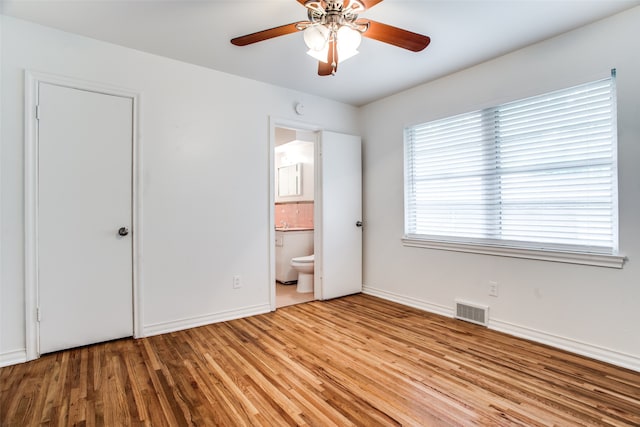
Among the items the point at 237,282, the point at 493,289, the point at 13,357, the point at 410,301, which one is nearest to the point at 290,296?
the point at 237,282

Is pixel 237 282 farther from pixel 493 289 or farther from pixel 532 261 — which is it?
pixel 532 261

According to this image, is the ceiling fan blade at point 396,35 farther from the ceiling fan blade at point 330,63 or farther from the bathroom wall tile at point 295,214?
the bathroom wall tile at point 295,214

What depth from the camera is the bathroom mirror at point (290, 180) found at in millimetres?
5703

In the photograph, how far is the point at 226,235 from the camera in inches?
127

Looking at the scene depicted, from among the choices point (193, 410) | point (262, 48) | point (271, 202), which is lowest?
point (193, 410)

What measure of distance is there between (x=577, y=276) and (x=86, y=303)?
12.4 feet

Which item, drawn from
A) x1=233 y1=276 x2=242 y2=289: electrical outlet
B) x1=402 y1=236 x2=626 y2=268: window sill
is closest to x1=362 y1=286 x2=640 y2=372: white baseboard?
x1=402 y1=236 x2=626 y2=268: window sill

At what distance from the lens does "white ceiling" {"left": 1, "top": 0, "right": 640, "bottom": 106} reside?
7.01 feet

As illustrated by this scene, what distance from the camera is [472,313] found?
3.08 m

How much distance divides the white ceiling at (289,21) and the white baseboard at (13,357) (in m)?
2.35

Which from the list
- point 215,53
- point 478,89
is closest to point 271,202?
point 215,53

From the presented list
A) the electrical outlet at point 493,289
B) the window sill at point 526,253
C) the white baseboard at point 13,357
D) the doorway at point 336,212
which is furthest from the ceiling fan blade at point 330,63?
the white baseboard at point 13,357

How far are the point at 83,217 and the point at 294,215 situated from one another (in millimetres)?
3379

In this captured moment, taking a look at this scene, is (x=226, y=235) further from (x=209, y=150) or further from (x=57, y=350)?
(x=57, y=350)
